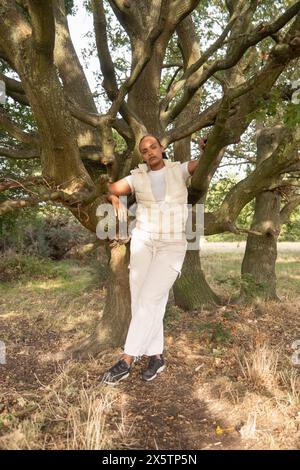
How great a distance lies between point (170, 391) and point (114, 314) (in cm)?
152

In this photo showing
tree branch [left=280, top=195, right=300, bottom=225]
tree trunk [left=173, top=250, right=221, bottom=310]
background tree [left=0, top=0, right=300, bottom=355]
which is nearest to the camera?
background tree [left=0, top=0, right=300, bottom=355]

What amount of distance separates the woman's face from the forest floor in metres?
2.11

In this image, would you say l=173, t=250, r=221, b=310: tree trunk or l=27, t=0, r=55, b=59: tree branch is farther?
l=173, t=250, r=221, b=310: tree trunk

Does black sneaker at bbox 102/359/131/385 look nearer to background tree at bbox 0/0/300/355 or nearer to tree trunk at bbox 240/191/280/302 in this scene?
background tree at bbox 0/0/300/355

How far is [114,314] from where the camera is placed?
5.55 meters

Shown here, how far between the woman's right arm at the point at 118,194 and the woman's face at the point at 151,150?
33cm

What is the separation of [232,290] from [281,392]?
5.84 m

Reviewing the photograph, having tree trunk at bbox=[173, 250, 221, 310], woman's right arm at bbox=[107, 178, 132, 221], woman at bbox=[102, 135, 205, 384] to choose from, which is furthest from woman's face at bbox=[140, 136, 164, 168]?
tree trunk at bbox=[173, 250, 221, 310]

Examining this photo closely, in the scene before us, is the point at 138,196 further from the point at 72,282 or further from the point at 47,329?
the point at 72,282

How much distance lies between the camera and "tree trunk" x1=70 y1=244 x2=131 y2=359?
5367 millimetres

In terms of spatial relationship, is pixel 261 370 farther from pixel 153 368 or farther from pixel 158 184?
pixel 158 184

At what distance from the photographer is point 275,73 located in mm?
3943

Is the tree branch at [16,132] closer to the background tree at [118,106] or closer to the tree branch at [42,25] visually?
the background tree at [118,106]
